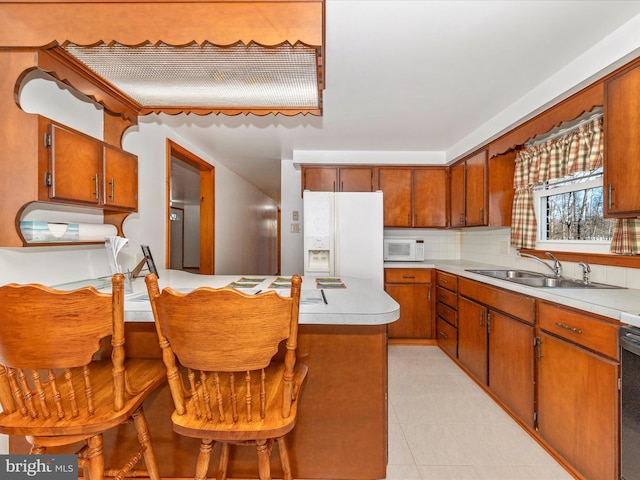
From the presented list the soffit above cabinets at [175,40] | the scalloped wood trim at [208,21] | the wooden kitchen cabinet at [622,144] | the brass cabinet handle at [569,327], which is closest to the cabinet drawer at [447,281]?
the brass cabinet handle at [569,327]

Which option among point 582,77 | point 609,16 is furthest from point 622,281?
point 609,16

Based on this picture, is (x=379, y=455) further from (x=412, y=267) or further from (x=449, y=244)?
(x=449, y=244)

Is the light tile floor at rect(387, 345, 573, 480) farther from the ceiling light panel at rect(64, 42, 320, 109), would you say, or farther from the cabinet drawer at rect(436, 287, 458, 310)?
the ceiling light panel at rect(64, 42, 320, 109)

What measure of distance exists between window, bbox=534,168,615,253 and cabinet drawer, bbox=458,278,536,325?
27.3 inches

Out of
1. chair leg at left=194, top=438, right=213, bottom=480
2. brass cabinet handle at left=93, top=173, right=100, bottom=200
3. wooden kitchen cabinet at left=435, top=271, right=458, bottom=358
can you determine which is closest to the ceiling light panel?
brass cabinet handle at left=93, top=173, right=100, bottom=200

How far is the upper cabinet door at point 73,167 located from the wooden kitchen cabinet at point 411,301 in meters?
2.73

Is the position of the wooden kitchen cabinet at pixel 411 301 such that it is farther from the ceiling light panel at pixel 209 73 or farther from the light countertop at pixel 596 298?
the ceiling light panel at pixel 209 73

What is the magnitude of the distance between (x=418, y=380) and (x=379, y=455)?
133 centimetres

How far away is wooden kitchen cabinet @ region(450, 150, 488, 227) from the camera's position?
3084 mm

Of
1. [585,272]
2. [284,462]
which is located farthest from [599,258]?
[284,462]

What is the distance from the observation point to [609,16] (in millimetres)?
1476

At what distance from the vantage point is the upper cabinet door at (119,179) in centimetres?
180

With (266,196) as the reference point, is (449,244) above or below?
below

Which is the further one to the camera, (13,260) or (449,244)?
(449,244)
